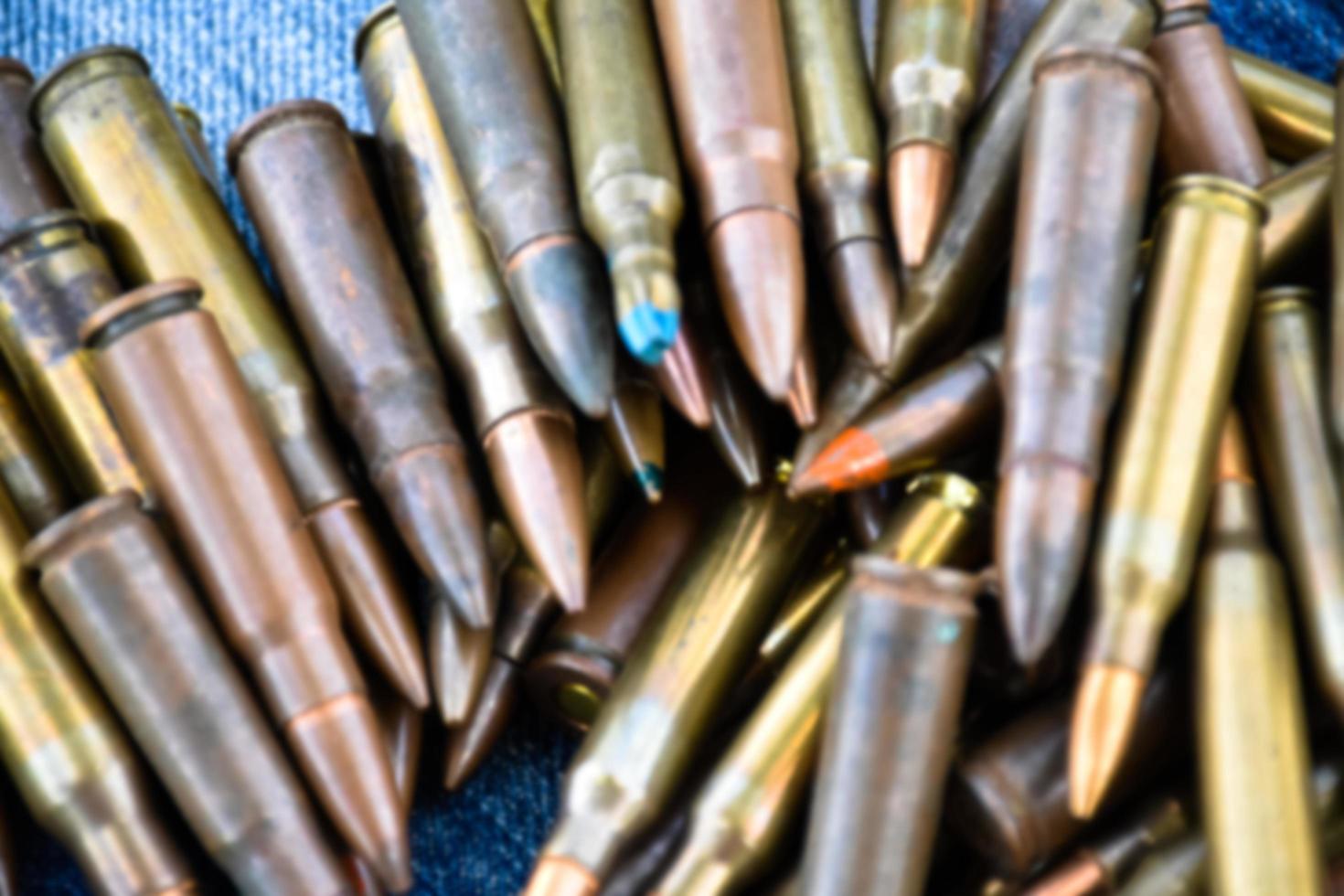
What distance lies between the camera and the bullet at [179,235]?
100cm

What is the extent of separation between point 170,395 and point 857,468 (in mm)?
423

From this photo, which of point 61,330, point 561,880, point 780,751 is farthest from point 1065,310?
point 61,330

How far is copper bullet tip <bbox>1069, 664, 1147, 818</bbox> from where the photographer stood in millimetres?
804

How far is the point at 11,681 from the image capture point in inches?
36.5

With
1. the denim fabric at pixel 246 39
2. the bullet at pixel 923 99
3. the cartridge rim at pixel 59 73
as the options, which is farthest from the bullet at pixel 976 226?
the cartridge rim at pixel 59 73

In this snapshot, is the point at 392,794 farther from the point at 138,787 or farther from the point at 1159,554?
the point at 1159,554

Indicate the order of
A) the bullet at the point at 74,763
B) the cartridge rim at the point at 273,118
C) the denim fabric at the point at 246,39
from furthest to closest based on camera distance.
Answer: the denim fabric at the point at 246,39 → the cartridge rim at the point at 273,118 → the bullet at the point at 74,763

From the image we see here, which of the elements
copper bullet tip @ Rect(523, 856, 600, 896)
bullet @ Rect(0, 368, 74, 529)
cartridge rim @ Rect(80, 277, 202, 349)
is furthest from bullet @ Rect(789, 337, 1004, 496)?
bullet @ Rect(0, 368, 74, 529)

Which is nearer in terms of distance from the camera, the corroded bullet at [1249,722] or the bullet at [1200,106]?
the corroded bullet at [1249,722]

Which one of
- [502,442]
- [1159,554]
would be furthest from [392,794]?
[1159,554]

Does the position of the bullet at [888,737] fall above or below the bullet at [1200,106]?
below

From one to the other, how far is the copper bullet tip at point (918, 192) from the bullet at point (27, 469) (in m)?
0.60

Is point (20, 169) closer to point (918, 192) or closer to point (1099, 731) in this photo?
point (918, 192)

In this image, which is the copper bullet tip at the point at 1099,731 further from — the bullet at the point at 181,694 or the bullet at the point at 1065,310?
the bullet at the point at 181,694
